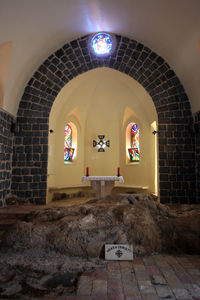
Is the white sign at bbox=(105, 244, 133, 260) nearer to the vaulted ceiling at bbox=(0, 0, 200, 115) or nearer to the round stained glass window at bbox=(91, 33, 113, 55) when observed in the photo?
the vaulted ceiling at bbox=(0, 0, 200, 115)

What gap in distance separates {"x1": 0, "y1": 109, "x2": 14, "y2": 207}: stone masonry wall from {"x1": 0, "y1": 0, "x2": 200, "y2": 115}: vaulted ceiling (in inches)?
14.4

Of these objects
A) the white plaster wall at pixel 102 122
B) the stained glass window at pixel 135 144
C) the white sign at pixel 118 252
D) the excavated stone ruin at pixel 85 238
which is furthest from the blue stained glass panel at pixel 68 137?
the white sign at pixel 118 252

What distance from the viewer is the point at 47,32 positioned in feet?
16.9

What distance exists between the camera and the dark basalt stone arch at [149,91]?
5.60 metres

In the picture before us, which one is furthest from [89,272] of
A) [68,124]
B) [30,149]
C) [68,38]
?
[68,124]

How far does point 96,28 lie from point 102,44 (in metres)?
0.46

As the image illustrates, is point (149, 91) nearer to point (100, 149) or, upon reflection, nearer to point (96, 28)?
point (96, 28)

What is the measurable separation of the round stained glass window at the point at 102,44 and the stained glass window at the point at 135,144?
11.3 feet

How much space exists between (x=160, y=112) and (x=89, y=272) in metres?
4.68

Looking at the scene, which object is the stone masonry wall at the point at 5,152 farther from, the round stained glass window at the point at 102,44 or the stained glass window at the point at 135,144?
the stained glass window at the point at 135,144

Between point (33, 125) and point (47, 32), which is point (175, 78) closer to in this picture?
point (47, 32)

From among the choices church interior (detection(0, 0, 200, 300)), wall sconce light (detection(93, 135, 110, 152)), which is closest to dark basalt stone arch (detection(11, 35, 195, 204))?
church interior (detection(0, 0, 200, 300))

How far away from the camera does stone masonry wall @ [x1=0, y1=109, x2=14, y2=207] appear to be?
4.97 m

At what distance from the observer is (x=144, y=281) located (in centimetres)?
234
